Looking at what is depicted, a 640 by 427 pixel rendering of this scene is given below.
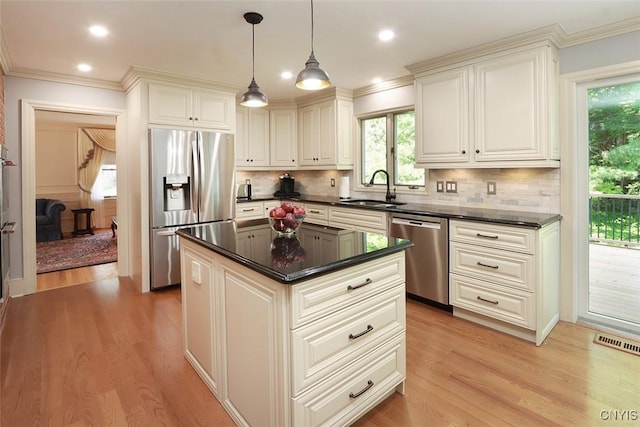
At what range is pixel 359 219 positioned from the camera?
13.0 feet

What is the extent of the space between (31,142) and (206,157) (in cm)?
178

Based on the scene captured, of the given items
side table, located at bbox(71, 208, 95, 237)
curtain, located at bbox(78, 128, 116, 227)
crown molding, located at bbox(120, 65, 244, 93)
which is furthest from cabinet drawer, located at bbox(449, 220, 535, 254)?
curtain, located at bbox(78, 128, 116, 227)

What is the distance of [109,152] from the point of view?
8.09 meters

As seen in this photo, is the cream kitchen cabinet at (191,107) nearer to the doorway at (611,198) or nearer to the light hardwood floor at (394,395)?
the light hardwood floor at (394,395)

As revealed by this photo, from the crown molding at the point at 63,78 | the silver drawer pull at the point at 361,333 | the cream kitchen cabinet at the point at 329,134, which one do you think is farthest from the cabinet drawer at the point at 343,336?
the crown molding at the point at 63,78

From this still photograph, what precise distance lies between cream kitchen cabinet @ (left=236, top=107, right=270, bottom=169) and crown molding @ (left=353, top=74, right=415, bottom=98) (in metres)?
1.47

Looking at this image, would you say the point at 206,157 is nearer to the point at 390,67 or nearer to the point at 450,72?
the point at 390,67

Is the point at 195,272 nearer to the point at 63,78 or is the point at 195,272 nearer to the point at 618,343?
the point at 618,343

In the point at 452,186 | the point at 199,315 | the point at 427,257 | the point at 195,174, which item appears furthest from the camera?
the point at 195,174

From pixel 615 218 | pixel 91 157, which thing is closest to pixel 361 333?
pixel 615 218

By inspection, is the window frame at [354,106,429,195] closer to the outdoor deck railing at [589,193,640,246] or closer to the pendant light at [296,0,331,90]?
the outdoor deck railing at [589,193,640,246]

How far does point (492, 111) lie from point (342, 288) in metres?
2.35

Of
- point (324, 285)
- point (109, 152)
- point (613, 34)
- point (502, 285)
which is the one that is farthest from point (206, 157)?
point (109, 152)

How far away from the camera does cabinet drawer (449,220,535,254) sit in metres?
2.60
